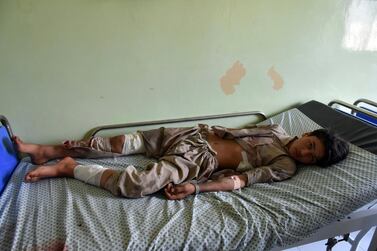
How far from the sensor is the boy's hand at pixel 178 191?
139 centimetres

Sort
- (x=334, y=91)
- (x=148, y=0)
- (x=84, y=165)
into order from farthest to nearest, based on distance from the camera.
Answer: (x=334, y=91), (x=148, y=0), (x=84, y=165)

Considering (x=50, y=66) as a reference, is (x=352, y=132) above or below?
below

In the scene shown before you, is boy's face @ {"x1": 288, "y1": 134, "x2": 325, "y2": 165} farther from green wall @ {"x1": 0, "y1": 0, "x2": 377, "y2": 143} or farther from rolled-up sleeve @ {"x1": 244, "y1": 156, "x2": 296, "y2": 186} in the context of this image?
green wall @ {"x1": 0, "y1": 0, "x2": 377, "y2": 143}

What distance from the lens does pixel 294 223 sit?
1.27 metres

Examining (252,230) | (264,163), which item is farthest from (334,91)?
(252,230)

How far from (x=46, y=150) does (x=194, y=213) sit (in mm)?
877

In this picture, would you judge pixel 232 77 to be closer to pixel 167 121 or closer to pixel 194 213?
pixel 167 121

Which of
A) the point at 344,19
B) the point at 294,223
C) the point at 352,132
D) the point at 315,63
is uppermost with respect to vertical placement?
the point at 344,19

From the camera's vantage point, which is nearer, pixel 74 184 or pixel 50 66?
pixel 74 184

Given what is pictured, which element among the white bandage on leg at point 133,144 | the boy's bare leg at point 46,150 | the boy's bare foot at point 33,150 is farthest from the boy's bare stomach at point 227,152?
the boy's bare foot at point 33,150

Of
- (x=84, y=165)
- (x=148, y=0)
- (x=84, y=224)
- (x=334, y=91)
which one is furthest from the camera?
(x=334, y=91)

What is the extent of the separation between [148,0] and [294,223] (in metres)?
1.34

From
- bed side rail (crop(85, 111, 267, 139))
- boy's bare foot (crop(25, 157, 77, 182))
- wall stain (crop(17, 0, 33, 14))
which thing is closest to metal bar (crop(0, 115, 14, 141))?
boy's bare foot (crop(25, 157, 77, 182))

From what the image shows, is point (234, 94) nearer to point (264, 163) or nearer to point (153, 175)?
point (264, 163)
